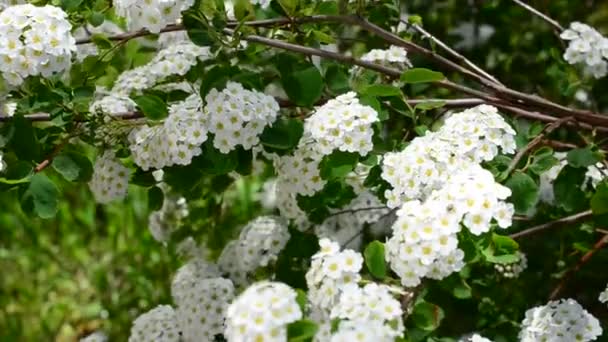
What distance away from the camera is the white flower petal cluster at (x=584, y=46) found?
286 centimetres

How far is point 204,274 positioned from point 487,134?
3.53 ft

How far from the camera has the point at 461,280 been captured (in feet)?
8.58

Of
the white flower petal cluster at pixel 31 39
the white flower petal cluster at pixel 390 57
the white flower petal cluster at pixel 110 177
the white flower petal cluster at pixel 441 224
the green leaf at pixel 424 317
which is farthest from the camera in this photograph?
the white flower petal cluster at pixel 390 57

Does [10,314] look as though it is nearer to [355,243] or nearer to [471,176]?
[355,243]

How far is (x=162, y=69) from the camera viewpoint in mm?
2500

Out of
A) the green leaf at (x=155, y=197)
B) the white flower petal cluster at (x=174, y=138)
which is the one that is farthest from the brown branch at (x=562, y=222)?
the green leaf at (x=155, y=197)

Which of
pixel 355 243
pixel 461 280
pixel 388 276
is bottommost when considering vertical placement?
pixel 355 243

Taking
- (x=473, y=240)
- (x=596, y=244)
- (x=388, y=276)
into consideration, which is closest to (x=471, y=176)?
(x=473, y=240)

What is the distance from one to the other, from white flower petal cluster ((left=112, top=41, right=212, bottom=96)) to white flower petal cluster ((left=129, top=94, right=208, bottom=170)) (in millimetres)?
220

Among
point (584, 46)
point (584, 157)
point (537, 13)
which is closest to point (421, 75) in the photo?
point (584, 157)

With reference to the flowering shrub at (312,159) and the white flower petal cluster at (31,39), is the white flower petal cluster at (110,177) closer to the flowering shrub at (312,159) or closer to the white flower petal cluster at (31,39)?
the flowering shrub at (312,159)

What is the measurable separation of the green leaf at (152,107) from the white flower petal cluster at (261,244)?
0.59m

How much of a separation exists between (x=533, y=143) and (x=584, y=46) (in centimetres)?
72

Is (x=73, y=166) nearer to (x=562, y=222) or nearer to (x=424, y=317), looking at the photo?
(x=424, y=317)
